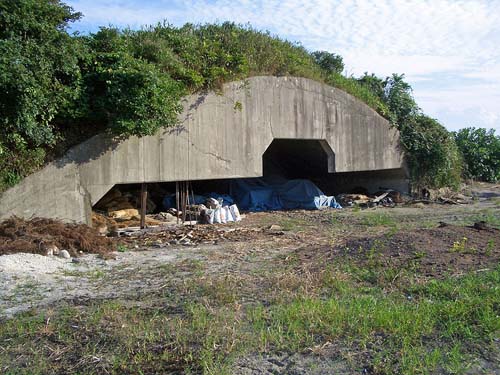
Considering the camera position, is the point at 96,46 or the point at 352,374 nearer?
the point at 352,374

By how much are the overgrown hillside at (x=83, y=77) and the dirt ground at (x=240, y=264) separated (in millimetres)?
2677

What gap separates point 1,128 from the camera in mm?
10047

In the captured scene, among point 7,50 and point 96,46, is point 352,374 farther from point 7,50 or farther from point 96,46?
point 96,46

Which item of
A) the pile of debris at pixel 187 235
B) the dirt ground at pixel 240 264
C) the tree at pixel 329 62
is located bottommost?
the dirt ground at pixel 240 264

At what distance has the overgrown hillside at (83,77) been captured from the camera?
9.99 metres

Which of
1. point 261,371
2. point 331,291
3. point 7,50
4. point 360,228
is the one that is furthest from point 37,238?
point 360,228

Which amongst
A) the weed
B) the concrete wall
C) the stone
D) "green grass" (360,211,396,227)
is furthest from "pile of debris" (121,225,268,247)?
the weed

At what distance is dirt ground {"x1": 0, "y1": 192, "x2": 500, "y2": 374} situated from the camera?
244 inches

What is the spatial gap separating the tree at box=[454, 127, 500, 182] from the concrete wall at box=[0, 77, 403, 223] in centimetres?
778

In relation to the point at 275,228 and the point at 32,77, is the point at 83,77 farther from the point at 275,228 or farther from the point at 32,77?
the point at 275,228

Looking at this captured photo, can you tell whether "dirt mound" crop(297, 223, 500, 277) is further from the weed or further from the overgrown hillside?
the overgrown hillside

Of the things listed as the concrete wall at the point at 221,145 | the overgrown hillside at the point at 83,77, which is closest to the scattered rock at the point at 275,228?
the concrete wall at the point at 221,145

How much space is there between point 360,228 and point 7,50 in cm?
904

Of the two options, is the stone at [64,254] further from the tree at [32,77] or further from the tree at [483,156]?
the tree at [483,156]
